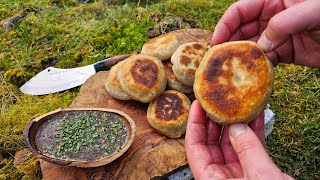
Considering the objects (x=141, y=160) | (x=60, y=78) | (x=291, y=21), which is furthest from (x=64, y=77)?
(x=291, y=21)

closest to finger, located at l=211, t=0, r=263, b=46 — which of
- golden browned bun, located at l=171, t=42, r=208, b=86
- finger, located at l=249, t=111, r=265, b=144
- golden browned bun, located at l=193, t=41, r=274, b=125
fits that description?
golden browned bun, located at l=171, t=42, r=208, b=86

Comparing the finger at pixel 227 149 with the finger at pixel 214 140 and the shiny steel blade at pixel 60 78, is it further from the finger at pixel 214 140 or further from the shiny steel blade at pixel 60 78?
the shiny steel blade at pixel 60 78

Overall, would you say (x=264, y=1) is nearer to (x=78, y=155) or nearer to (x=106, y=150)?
(x=106, y=150)

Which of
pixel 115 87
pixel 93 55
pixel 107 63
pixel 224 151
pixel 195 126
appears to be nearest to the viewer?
pixel 195 126

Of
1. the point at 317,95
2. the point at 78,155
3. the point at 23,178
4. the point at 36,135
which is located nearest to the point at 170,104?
the point at 78,155

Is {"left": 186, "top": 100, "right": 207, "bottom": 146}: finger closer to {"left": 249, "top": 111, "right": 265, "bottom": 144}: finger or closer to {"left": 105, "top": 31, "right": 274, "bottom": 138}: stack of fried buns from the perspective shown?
{"left": 105, "top": 31, "right": 274, "bottom": 138}: stack of fried buns

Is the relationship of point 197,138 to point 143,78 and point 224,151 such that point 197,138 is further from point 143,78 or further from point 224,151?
point 143,78
